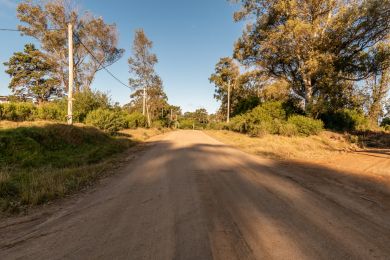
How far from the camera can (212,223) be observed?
3.88 metres

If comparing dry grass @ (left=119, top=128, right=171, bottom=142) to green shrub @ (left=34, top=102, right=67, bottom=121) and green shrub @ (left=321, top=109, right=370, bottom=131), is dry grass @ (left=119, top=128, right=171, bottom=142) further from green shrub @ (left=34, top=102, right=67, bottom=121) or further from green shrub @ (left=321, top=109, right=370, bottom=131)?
green shrub @ (left=321, top=109, right=370, bottom=131)

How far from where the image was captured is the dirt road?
3096mm

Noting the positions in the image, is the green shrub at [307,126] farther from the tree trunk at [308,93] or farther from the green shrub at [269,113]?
the green shrub at [269,113]

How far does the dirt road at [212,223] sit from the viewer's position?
3096 mm

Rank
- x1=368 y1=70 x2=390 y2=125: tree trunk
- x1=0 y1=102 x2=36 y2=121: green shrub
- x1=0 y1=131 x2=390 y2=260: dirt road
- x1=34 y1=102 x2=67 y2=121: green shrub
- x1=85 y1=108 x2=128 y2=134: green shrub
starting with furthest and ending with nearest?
x1=368 y1=70 x2=390 y2=125: tree trunk < x1=85 y1=108 x2=128 y2=134: green shrub < x1=34 y1=102 x2=67 y2=121: green shrub < x1=0 y1=102 x2=36 y2=121: green shrub < x1=0 y1=131 x2=390 y2=260: dirt road

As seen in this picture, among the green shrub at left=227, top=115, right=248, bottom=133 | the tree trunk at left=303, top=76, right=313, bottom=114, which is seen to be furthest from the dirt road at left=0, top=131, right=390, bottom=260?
the green shrub at left=227, top=115, right=248, bottom=133

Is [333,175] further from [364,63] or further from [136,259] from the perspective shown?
[364,63]

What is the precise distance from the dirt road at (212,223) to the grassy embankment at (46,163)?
0.87 m

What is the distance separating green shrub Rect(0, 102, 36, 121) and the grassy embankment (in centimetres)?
554

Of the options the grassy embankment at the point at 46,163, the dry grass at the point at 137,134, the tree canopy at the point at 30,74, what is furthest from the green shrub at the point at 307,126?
the tree canopy at the point at 30,74

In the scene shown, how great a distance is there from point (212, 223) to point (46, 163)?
846 centimetres

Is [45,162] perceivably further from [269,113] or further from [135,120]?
[135,120]

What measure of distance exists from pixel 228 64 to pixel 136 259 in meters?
53.4

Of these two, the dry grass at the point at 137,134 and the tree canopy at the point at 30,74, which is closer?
the dry grass at the point at 137,134
